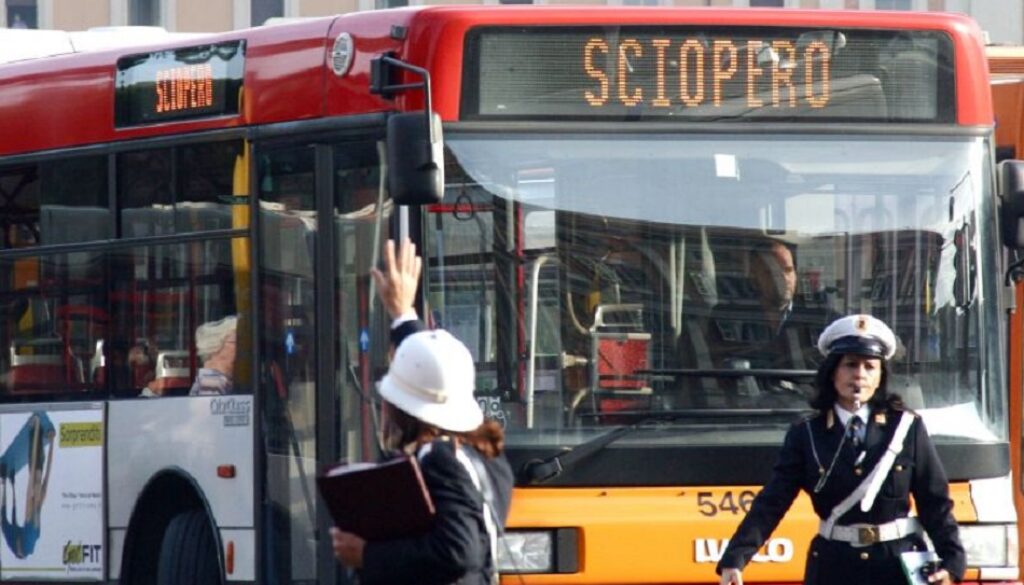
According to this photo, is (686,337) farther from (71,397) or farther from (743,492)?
(71,397)

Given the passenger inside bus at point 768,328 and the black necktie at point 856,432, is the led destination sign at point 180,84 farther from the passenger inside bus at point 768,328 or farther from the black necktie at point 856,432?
the black necktie at point 856,432

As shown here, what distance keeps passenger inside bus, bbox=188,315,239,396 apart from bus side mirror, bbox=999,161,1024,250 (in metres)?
2.94

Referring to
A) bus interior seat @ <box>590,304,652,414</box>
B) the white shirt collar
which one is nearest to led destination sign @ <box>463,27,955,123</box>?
bus interior seat @ <box>590,304,652,414</box>

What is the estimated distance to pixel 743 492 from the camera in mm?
9039

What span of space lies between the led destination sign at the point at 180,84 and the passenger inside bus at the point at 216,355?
0.83 m

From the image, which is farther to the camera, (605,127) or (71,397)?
(71,397)

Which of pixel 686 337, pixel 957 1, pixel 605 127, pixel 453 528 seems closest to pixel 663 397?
pixel 686 337

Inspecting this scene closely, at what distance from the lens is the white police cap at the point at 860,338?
7.48m

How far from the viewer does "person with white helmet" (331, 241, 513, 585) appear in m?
5.17

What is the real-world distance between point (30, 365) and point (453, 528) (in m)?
6.48

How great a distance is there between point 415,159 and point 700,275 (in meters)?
1.12

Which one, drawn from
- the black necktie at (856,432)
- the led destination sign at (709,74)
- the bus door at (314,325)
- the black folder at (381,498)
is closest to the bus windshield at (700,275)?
the led destination sign at (709,74)

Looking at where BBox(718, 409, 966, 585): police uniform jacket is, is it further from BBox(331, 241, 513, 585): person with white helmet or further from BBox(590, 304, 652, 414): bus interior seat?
BBox(331, 241, 513, 585): person with white helmet

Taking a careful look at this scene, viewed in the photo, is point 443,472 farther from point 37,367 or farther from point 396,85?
point 37,367
